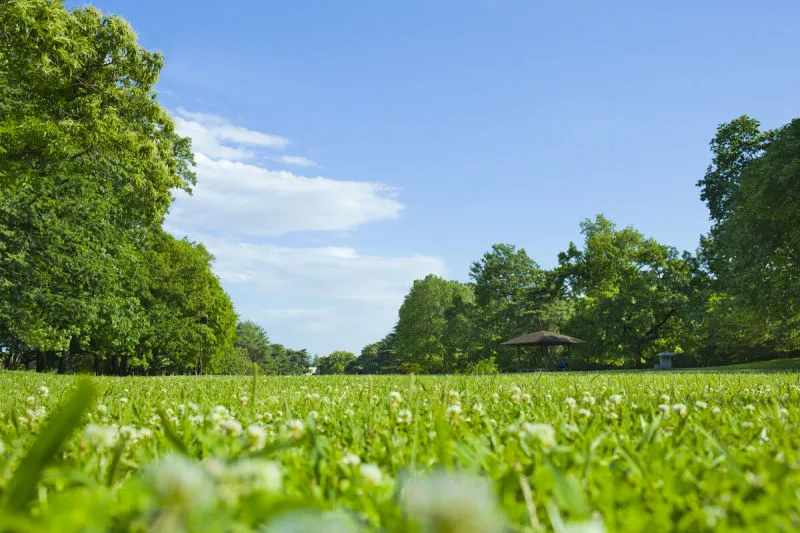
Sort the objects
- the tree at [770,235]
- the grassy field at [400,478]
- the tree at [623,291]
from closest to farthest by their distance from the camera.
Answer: the grassy field at [400,478] → the tree at [770,235] → the tree at [623,291]

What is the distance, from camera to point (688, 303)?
111 ft

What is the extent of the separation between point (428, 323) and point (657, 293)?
75.8 ft

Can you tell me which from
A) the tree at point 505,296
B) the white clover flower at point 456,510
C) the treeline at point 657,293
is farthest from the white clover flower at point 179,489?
the tree at point 505,296

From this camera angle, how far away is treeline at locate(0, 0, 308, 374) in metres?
11.9

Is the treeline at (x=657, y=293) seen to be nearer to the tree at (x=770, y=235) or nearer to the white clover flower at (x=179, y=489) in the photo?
the tree at (x=770, y=235)

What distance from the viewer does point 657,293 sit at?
1405 inches

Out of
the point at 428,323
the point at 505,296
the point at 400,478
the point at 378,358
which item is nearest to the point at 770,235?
the point at 400,478

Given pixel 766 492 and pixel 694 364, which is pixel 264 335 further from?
pixel 766 492

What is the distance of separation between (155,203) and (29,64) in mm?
5208

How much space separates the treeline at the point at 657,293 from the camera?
20.7 m

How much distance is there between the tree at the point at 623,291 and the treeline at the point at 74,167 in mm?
28087

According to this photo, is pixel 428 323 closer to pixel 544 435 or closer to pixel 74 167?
pixel 74 167

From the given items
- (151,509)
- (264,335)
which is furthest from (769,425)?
(264,335)

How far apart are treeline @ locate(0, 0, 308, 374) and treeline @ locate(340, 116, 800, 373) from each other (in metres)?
13.0
